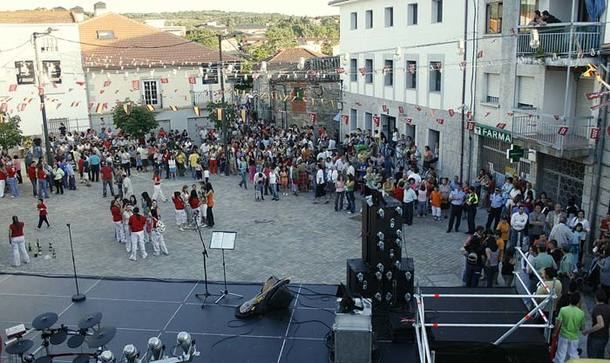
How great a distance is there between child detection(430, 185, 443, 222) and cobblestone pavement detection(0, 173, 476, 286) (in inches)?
10.1

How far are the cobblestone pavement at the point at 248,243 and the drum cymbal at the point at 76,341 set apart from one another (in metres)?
4.45

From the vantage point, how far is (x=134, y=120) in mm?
30875

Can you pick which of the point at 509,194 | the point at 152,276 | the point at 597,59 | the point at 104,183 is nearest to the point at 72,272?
the point at 152,276

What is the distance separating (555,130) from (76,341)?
43.2 ft

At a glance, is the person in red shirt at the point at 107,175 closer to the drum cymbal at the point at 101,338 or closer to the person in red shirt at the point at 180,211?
the person in red shirt at the point at 180,211

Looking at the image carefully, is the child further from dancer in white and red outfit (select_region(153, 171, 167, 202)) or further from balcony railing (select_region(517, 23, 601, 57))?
dancer in white and red outfit (select_region(153, 171, 167, 202))

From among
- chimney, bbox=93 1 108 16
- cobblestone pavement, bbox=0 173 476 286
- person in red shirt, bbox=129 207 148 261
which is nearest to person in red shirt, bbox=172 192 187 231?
cobblestone pavement, bbox=0 173 476 286

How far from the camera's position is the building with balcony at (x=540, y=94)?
15.1m

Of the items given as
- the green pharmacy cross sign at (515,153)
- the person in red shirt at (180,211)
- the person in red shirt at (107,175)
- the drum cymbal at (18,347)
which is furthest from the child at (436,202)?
the drum cymbal at (18,347)

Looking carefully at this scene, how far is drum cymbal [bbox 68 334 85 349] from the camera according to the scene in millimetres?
9266

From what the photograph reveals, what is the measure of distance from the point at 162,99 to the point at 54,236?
22.1 metres

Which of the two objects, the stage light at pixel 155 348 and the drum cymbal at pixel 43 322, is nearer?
the stage light at pixel 155 348

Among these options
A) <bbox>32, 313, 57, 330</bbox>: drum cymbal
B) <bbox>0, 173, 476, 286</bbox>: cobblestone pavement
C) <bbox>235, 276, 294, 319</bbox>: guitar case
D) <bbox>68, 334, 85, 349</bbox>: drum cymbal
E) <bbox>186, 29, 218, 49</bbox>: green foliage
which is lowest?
<bbox>0, 173, 476, 286</bbox>: cobblestone pavement

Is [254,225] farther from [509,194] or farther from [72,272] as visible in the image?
[509,194]
